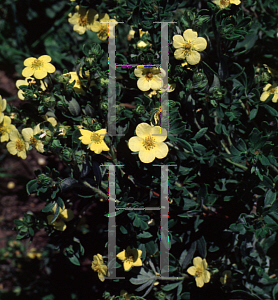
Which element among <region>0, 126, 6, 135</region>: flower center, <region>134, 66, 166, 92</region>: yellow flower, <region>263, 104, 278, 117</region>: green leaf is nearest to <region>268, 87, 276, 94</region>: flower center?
<region>263, 104, 278, 117</region>: green leaf

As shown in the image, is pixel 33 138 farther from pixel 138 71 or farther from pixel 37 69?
pixel 138 71

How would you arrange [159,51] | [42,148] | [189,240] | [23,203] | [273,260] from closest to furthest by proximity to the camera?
[42,148]
[159,51]
[189,240]
[273,260]
[23,203]

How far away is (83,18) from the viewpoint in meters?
1.90

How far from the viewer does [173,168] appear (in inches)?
64.8

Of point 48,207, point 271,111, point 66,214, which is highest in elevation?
point 271,111

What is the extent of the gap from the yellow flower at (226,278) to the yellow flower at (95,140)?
984mm

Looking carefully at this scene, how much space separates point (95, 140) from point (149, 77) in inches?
18.0

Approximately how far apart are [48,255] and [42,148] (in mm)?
1398

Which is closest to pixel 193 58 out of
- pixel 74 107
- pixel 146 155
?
pixel 146 155

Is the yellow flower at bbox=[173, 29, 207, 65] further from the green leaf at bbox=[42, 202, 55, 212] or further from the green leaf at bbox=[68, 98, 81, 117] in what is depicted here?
the green leaf at bbox=[42, 202, 55, 212]

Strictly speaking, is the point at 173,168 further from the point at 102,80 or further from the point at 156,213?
the point at 102,80

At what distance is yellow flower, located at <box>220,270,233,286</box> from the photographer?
1684mm

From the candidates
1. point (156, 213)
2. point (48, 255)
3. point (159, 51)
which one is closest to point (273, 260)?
point (156, 213)

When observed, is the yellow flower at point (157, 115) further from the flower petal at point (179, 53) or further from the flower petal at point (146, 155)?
the flower petal at point (179, 53)
